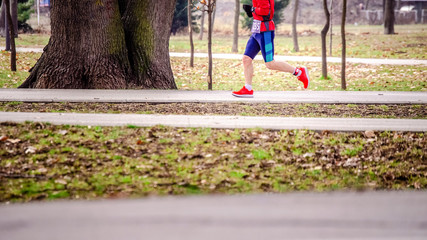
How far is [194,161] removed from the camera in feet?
21.9

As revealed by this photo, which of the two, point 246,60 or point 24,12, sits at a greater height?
point 24,12

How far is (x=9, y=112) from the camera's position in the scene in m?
8.88

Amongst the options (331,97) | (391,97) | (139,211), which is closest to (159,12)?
(331,97)

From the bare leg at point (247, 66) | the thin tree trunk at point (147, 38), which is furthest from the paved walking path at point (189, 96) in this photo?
the thin tree trunk at point (147, 38)

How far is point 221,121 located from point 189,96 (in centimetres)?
272

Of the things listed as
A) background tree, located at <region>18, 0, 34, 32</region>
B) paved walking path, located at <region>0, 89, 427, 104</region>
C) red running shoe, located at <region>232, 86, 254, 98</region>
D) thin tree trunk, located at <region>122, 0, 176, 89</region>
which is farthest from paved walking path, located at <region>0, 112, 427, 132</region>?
background tree, located at <region>18, 0, 34, 32</region>

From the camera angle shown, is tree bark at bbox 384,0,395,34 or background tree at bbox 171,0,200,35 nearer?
tree bark at bbox 384,0,395,34

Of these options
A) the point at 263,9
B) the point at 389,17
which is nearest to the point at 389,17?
the point at 389,17

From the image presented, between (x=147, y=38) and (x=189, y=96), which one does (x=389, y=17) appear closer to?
(x=147, y=38)

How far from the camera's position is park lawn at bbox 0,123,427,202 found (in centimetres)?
590

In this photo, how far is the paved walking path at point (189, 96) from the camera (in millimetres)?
10383

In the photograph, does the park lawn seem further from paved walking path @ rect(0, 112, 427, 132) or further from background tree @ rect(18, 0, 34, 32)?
background tree @ rect(18, 0, 34, 32)

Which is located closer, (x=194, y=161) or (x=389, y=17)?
(x=194, y=161)

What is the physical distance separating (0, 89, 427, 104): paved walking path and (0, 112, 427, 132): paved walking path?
163cm
